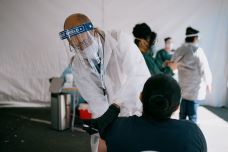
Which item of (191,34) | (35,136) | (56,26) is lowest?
(35,136)

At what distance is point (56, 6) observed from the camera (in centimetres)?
455

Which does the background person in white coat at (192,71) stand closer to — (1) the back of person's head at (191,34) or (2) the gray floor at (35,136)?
(1) the back of person's head at (191,34)

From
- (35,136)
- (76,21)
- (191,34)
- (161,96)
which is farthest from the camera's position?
(35,136)

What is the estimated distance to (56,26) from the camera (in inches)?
180

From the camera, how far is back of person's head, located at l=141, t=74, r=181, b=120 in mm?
920

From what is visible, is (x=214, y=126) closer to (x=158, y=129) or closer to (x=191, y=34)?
(x=191, y=34)

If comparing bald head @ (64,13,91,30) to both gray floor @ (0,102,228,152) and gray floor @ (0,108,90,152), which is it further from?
gray floor @ (0,108,90,152)

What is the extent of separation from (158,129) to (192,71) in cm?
222

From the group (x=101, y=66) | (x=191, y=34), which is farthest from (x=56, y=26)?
Answer: (x=101, y=66)

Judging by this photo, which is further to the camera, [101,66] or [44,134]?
[44,134]

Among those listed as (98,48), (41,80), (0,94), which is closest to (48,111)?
(41,80)

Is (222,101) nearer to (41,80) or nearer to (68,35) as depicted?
(41,80)

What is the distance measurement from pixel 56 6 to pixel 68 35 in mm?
3346

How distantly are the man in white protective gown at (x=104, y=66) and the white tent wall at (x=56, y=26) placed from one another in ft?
10.3
